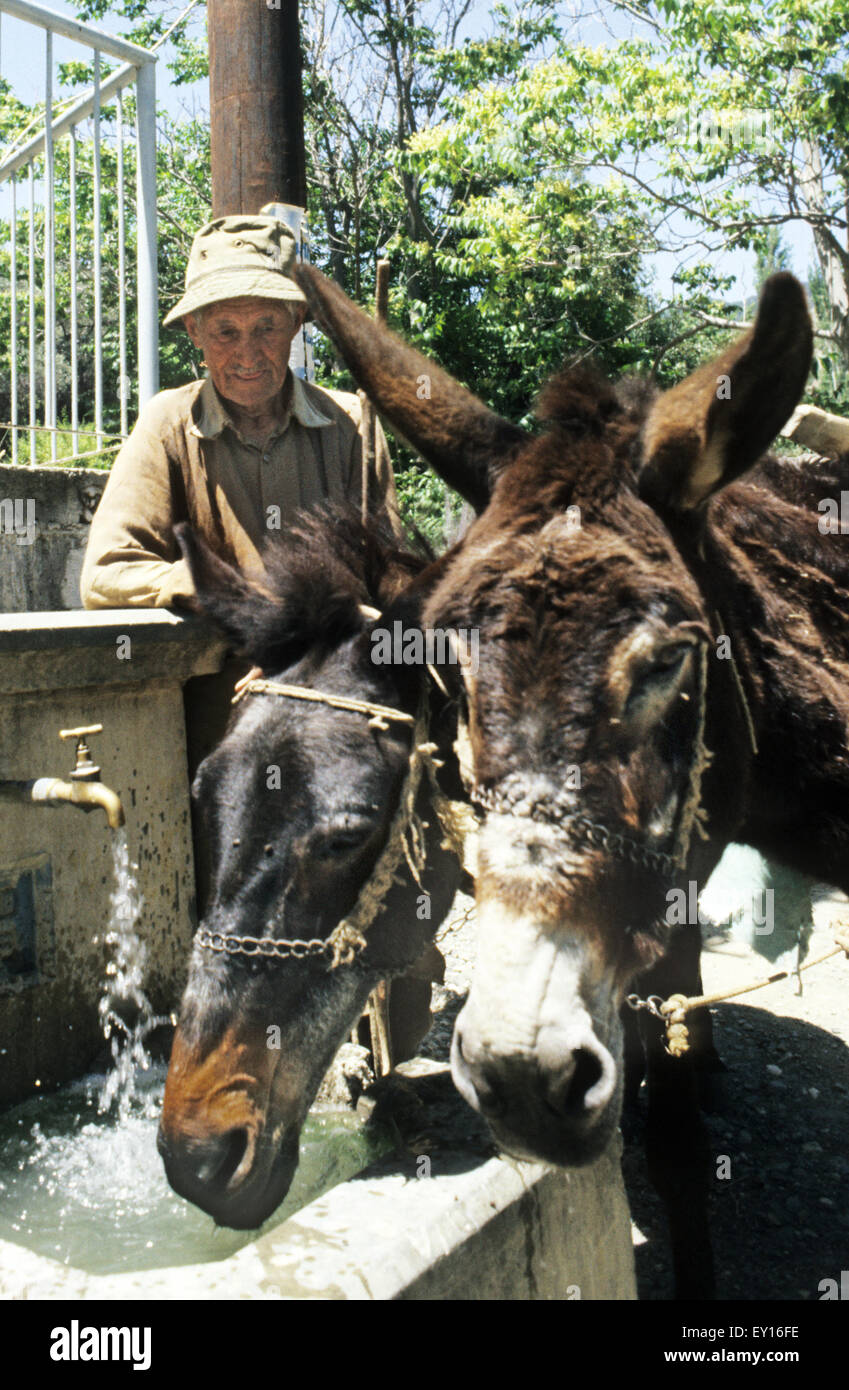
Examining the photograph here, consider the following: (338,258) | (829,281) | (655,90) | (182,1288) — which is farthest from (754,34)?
(182,1288)

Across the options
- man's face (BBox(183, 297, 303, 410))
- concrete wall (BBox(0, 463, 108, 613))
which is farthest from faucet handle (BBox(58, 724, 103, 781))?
concrete wall (BBox(0, 463, 108, 613))

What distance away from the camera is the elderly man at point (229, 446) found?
3.46 meters

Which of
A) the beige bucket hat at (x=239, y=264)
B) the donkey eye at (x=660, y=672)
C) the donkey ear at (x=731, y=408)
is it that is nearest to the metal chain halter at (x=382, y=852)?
Answer: the donkey eye at (x=660, y=672)

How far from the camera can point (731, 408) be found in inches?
86.3

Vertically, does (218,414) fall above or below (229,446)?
above

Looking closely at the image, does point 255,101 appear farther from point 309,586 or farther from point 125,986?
point 125,986

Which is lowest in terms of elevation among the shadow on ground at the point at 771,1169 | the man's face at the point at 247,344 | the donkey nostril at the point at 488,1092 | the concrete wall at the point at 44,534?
the shadow on ground at the point at 771,1169

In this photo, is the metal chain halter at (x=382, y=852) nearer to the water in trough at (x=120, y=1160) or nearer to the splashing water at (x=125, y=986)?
the water in trough at (x=120, y=1160)

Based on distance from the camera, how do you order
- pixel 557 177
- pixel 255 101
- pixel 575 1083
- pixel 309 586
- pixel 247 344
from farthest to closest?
pixel 557 177
pixel 255 101
pixel 247 344
pixel 309 586
pixel 575 1083

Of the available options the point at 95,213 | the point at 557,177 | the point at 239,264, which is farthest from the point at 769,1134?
the point at 557,177

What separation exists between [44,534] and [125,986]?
102 inches

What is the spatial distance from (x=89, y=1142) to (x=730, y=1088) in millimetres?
2888

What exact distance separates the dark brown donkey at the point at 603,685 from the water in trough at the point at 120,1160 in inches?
43.2
